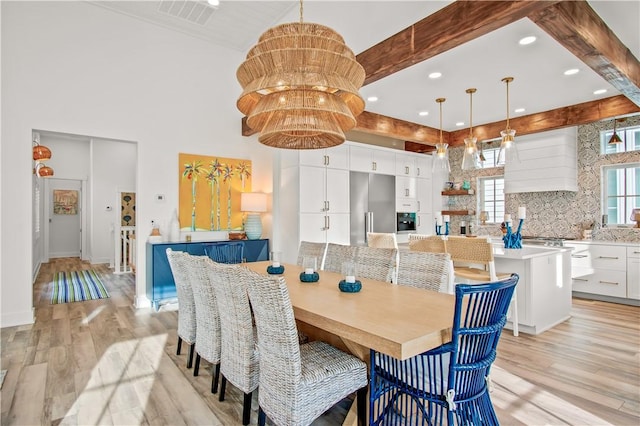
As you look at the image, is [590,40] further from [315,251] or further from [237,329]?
[237,329]

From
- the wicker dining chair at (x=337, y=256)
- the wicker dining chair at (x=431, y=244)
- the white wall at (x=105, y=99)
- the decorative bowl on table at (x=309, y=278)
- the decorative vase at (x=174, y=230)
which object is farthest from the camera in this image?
the decorative vase at (x=174, y=230)

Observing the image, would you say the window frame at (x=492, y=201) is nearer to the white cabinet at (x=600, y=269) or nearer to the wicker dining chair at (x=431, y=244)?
the white cabinet at (x=600, y=269)

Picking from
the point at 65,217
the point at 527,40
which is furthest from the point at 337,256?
the point at 65,217

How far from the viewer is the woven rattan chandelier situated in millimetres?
1815

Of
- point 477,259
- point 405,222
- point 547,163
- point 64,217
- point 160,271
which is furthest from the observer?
point 64,217

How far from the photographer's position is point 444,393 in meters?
1.57

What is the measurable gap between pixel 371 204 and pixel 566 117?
3176 mm

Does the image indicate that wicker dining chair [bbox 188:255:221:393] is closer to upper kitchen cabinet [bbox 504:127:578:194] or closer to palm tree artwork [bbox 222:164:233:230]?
palm tree artwork [bbox 222:164:233:230]

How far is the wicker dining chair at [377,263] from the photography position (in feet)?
9.01

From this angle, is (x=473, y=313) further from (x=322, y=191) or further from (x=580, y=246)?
(x=580, y=246)

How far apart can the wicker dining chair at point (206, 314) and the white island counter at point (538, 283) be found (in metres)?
2.96

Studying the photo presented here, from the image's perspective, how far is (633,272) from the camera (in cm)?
489

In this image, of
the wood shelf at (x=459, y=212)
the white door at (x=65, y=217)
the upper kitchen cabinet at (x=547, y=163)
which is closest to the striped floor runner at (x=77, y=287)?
the white door at (x=65, y=217)

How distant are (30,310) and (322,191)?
388 cm
